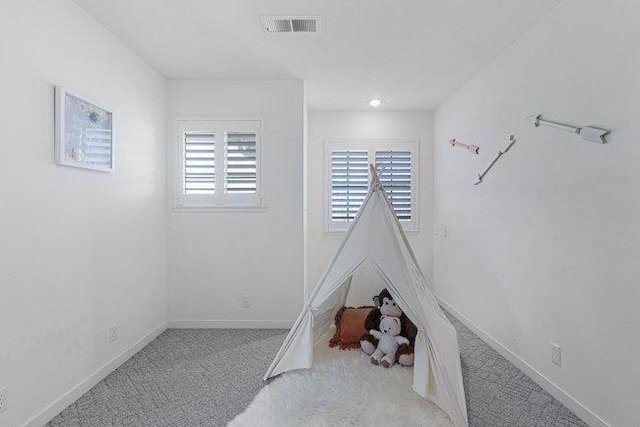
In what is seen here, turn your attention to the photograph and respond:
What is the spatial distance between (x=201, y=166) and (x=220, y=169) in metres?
0.20

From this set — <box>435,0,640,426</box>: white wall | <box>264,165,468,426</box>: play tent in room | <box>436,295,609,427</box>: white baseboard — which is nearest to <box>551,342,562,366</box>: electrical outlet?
<box>435,0,640,426</box>: white wall

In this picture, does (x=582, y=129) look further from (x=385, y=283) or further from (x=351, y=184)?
(x=351, y=184)

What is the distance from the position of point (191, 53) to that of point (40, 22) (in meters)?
1.16

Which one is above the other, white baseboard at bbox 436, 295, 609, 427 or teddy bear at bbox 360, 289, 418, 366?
teddy bear at bbox 360, 289, 418, 366

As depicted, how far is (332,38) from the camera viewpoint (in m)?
2.79

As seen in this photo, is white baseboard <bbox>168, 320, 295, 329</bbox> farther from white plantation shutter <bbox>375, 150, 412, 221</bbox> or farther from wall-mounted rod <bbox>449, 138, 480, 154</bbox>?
wall-mounted rod <bbox>449, 138, 480, 154</bbox>

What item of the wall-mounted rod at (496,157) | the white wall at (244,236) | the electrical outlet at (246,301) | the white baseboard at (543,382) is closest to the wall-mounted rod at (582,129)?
the wall-mounted rod at (496,157)

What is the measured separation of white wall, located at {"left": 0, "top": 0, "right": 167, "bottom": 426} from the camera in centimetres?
187

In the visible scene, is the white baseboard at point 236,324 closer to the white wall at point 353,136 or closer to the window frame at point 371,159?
the white wall at point 353,136

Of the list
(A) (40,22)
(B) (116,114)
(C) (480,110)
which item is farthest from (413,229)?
(A) (40,22)

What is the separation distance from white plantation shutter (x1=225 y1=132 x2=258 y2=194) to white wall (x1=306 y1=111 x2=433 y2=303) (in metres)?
1.39

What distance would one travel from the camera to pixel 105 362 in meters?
2.63

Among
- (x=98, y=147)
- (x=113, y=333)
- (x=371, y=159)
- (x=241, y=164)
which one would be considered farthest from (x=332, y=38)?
(x=113, y=333)

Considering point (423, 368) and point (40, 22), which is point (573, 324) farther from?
point (40, 22)
